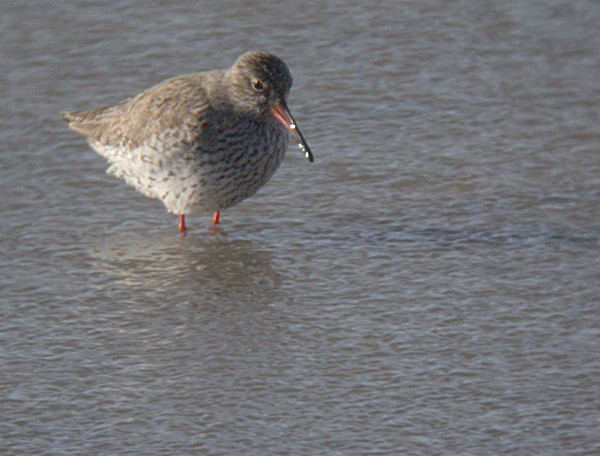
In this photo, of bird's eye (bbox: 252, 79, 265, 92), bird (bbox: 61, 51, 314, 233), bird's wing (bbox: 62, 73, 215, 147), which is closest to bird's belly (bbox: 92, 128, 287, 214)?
bird (bbox: 61, 51, 314, 233)

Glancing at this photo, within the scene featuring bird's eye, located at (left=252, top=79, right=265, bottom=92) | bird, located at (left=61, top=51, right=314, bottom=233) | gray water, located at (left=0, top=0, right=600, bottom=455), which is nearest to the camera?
gray water, located at (left=0, top=0, right=600, bottom=455)

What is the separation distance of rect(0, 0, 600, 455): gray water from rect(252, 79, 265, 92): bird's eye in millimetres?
694

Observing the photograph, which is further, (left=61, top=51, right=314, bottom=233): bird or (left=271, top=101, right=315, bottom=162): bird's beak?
(left=61, top=51, right=314, bottom=233): bird

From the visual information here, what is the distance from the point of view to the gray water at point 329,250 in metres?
5.89

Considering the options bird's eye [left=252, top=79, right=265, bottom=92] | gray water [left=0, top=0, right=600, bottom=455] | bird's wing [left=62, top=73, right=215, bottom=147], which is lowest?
gray water [left=0, top=0, right=600, bottom=455]

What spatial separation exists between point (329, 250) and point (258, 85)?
3.93ft

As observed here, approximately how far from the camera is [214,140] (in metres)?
8.20

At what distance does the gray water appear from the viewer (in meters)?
5.89

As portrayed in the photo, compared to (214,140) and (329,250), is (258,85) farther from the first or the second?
(329,250)

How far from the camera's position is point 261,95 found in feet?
27.2

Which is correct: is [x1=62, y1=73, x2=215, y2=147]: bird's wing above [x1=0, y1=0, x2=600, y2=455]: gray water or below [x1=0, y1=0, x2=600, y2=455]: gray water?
above

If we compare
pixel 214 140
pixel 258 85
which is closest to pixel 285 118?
pixel 258 85

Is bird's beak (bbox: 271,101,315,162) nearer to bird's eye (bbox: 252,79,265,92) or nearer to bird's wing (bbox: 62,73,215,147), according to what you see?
bird's eye (bbox: 252,79,265,92)

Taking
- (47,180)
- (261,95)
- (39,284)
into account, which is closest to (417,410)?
(39,284)
